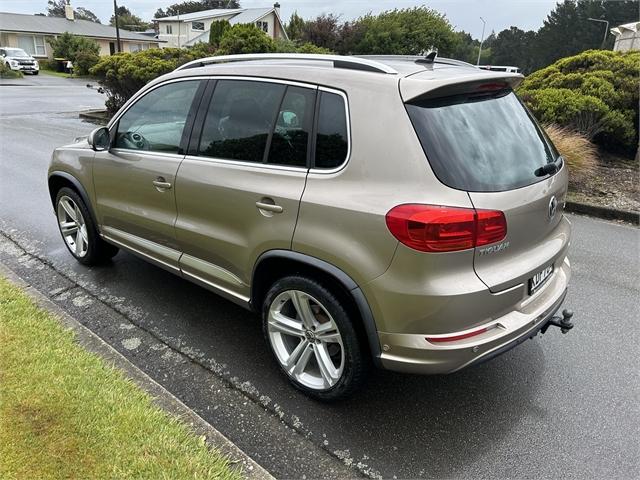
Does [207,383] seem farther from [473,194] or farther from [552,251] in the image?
[552,251]

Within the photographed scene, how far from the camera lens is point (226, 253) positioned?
3197 mm

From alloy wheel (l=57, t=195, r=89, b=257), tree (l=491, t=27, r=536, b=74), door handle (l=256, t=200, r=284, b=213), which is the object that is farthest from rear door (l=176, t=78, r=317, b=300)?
tree (l=491, t=27, r=536, b=74)

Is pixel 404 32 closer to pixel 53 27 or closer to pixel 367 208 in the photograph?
pixel 53 27

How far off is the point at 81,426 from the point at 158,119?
7.41 feet

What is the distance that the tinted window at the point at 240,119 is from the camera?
3.01 m

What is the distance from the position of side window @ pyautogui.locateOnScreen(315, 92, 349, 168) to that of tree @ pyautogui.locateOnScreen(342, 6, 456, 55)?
41525 mm

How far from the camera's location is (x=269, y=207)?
2826 mm

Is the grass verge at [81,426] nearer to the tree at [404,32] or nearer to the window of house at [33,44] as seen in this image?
the tree at [404,32]

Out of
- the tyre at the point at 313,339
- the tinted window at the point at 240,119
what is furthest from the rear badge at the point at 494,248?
the tinted window at the point at 240,119

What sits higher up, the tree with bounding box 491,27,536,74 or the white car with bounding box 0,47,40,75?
the tree with bounding box 491,27,536,74

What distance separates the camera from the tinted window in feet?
9.89

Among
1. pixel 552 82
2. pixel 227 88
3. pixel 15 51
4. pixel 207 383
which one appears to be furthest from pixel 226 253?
pixel 15 51

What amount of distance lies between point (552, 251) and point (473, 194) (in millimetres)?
790

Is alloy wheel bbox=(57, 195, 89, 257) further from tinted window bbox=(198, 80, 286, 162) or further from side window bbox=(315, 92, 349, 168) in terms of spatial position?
side window bbox=(315, 92, 349, 168)
